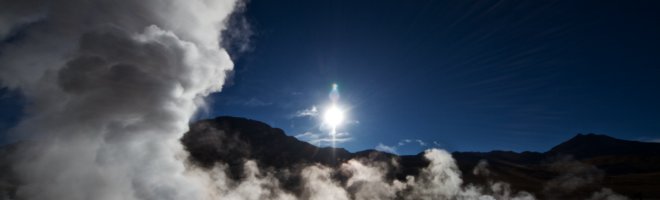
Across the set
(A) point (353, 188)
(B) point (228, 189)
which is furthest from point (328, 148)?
(B) point (228, 189)

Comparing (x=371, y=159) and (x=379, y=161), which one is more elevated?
(x=371, y=159)

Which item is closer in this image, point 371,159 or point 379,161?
point 379,161

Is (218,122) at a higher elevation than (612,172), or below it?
higher

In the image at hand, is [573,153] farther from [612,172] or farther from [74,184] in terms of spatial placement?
[74,184]

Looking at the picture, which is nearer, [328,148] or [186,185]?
[186,185]

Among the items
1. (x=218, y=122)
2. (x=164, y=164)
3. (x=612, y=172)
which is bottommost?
(x=164, y=164)

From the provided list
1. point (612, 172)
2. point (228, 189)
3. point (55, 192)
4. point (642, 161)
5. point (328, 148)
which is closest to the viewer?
point (55, 192)

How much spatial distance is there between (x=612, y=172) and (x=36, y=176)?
151 m

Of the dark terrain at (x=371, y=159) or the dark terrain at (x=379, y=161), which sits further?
the dark terrain at (x=371, y=159)

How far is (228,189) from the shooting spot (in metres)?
30.2

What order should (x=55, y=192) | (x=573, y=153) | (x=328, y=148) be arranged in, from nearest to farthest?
(x=55, y=192), (x=328, y=148), (x=573, y=153)

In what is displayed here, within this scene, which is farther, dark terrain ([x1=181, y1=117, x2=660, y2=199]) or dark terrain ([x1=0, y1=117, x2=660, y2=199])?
dark terrain ([x1=181, y1=117, x2=660, y2=199])

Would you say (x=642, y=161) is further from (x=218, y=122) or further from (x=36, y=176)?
(x=36, y=176)

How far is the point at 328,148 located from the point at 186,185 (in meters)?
93.0
